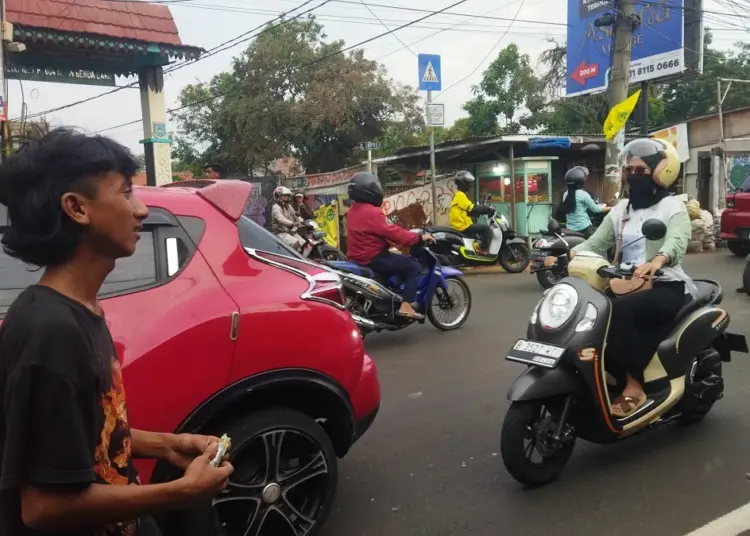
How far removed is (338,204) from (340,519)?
42.0 feet

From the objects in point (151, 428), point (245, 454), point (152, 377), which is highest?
point (152, 377)

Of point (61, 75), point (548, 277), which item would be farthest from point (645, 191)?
point (61, 75)

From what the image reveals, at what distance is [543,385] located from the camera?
3268mm

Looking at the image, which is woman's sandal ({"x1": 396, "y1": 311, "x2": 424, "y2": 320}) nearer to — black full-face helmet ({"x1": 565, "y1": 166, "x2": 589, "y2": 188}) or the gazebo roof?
black full-face helmet ({"x1": 565, "y1": 166, "x2": 589, "y2": 188})

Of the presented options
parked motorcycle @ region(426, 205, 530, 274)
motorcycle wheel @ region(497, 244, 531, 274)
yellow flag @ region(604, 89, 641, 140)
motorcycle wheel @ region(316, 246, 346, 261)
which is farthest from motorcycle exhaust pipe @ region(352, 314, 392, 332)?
yellow flag @ region(604, 89, 641, 140)

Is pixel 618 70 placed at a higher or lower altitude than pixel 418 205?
higher

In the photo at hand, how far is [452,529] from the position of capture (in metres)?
3.10

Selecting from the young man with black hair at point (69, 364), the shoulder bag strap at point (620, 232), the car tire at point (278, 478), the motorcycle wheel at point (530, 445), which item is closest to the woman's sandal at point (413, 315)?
the shoulder bag strap at point (620, 232)

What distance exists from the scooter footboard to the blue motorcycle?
9.40 ft

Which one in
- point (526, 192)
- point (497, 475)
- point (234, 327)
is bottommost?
point (497, 475)

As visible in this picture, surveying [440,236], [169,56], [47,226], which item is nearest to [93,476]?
[47,226]

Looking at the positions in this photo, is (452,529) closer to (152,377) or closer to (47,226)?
(152,377)

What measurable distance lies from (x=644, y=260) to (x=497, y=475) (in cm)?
154

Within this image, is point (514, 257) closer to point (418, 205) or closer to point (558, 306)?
point (418, 205)
